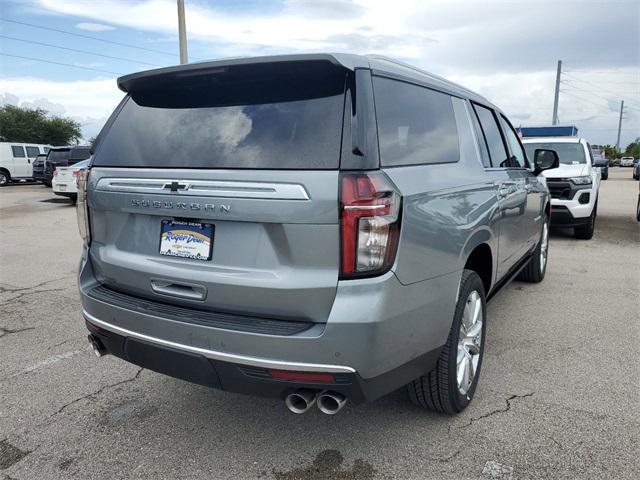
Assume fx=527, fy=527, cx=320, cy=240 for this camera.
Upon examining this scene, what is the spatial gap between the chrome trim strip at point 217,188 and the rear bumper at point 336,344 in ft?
1.41

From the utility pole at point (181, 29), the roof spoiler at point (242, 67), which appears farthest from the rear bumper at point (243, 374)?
the utility pole at point (181, 29)

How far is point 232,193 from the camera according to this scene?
2205 mm

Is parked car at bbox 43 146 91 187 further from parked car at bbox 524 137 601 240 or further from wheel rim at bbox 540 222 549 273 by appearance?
wheel rim at bbox 540 222 549 273

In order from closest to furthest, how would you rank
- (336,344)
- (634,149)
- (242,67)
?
(336,344), (242,67), (634,149)

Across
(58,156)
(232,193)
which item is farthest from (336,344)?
(58,156)

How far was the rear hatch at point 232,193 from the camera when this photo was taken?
212 centimetres

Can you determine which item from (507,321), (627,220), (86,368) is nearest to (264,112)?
(86,368)

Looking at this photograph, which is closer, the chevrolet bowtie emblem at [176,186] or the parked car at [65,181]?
the chevrolet bowtie emblem at [176,186]

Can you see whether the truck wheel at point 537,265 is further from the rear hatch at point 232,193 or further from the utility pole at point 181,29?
the utility pole at point 181,29

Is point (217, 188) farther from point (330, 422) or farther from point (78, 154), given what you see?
point (78, 154)

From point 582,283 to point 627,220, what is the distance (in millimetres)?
6640

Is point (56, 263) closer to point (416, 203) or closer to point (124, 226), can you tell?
point (124, 226)

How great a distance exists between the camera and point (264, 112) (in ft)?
7.63

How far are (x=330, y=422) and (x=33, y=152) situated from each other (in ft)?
88.0
